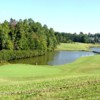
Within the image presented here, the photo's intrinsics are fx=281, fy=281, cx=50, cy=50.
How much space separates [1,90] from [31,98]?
4.45 metres

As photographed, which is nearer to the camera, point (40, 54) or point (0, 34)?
point (0, 34)

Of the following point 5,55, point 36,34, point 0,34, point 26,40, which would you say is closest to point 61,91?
point 5,55

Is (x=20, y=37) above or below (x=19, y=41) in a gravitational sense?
above

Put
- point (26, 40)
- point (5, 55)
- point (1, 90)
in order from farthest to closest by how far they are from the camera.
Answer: point (26, 40) < point (5, 55) < point (1, 90)

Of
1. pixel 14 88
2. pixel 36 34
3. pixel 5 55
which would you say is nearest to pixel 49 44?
pixel 36 34

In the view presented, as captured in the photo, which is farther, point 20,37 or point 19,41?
point 20,37

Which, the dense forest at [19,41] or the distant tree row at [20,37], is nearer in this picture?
the dense forest at [19,41]

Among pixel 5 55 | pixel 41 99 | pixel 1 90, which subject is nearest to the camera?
pixel 41 99

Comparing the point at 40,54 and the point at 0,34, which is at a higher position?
the point at 0,34

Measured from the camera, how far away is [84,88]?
20031 millimetres

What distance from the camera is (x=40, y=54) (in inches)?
4461

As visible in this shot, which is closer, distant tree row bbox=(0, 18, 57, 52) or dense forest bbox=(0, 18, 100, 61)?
dense forest bbox=(0, 18, 100, 61)

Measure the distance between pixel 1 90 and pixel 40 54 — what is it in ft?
302

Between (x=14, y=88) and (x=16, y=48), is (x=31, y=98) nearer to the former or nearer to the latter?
(x=14, y=88)
